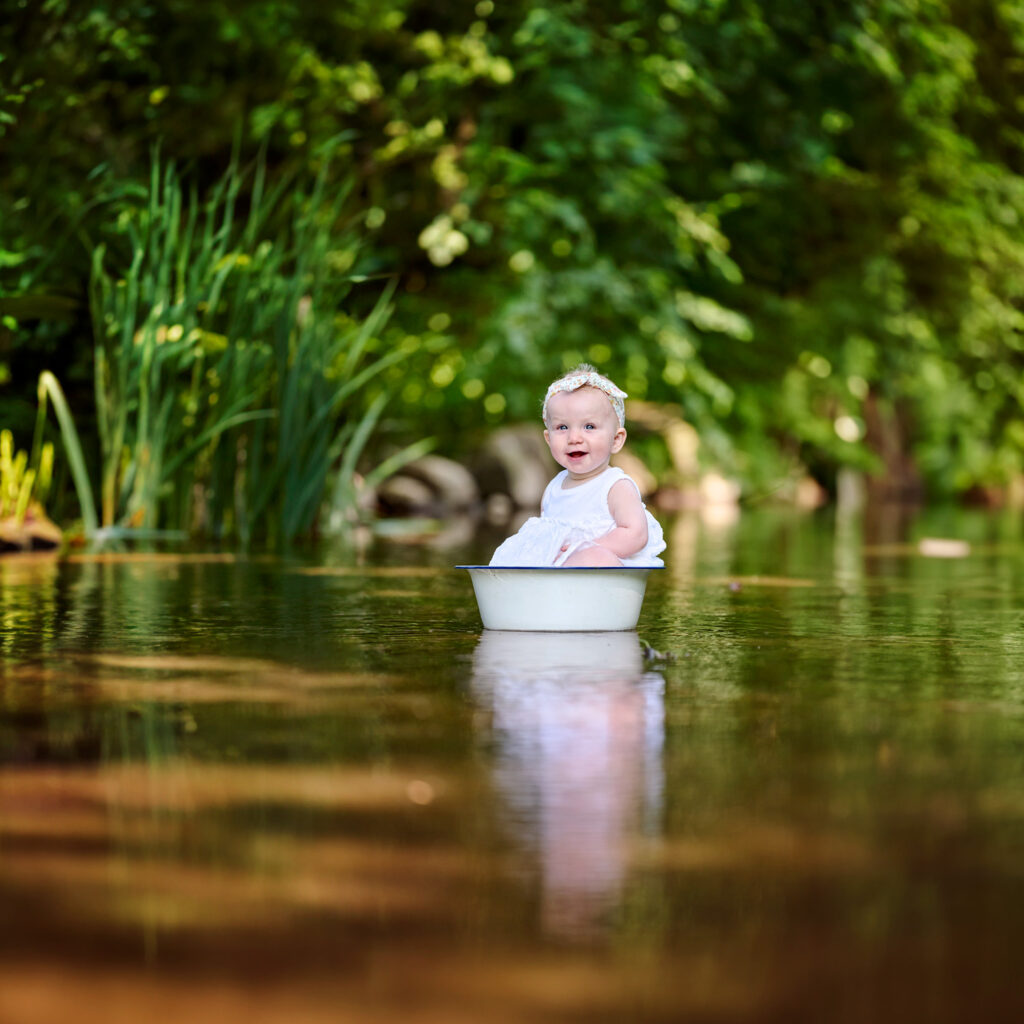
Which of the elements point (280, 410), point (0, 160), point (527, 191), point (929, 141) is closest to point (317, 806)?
point (280, 410)

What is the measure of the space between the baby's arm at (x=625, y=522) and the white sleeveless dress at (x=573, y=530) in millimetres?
17

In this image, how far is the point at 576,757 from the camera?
8.72ft

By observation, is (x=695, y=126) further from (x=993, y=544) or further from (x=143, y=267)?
(x=143, y=267)

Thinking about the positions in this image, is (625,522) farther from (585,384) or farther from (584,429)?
(585,384)

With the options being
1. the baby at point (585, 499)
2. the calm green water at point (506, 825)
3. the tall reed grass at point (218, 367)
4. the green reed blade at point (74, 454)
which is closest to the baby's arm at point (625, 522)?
the baby at point (585, 499)

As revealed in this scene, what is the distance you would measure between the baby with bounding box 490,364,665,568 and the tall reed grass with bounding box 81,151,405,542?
331 centimetres

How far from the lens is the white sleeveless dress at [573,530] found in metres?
4.55

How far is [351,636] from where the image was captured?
443 cm

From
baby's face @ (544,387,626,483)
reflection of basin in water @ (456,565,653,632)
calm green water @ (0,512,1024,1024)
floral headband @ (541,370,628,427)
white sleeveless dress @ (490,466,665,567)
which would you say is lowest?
calm green water @ (0,512,1024,1024)

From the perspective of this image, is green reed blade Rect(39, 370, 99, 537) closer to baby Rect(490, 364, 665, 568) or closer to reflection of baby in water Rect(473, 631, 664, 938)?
baby Rect(490, 364, 665, 568)

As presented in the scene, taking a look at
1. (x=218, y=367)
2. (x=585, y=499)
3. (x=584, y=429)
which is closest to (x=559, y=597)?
(x=585, y=499)

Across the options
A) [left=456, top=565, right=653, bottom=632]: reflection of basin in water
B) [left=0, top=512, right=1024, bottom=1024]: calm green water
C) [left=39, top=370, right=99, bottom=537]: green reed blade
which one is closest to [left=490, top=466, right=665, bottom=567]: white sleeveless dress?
[left=456, top=565, right=653, bottom=632]: reflection of basin in water

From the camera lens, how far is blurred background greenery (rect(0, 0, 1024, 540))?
822 cm

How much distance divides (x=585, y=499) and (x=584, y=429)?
179mm
